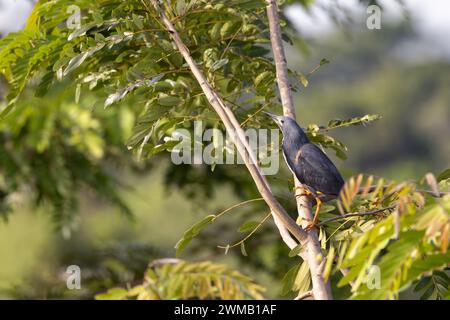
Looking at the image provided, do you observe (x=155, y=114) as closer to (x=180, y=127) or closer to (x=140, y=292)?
(x=180, y=127)

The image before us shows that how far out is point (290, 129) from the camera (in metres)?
2.38

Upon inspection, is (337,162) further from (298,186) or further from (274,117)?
(298,186)

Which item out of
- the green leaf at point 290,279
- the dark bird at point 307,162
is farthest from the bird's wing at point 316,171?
the green leaf at point 290,279

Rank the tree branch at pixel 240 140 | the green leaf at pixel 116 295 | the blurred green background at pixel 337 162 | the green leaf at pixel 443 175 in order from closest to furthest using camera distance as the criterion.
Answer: the tree branch at pixel 240 140 → the green leaf at pixel 443 175 → the green leaf at pixel 116 295 → the blurred green background at pixel 337 162

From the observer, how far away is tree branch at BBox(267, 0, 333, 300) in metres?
1.90

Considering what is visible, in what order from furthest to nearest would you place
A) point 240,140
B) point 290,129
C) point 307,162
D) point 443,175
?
point 307,162
point 290,129
point 443,175
point 240,140

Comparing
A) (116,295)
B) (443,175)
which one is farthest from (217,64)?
(116,295)

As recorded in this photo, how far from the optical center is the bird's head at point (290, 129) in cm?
234

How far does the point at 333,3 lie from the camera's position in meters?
3.29

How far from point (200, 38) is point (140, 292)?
3.01 feet

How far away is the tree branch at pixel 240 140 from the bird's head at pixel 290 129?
0.74ft

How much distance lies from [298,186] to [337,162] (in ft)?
42.3

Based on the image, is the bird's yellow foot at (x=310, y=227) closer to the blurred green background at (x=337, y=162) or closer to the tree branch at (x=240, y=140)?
the tree branch at (x=240, y=140)
